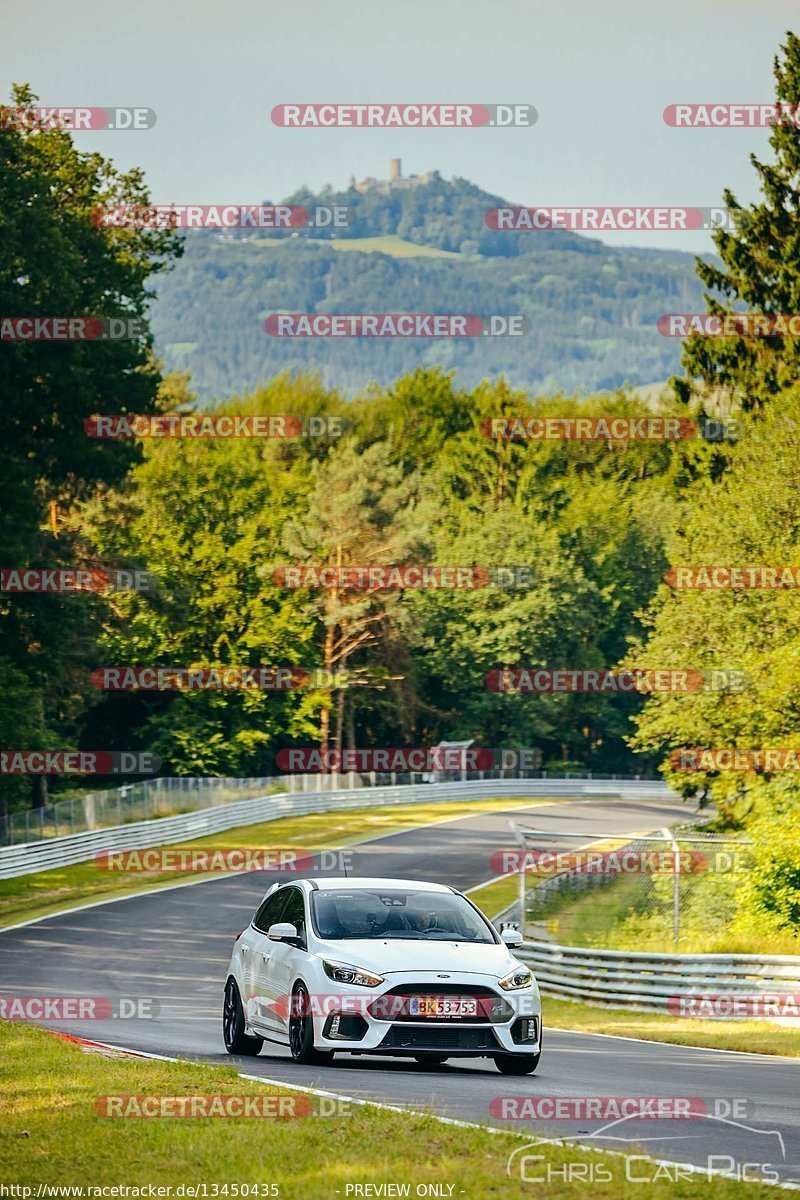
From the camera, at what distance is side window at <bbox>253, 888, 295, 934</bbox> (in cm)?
1496

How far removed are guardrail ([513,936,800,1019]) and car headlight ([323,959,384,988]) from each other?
25.1ft

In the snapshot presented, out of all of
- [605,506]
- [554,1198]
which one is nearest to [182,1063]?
[554,1198]

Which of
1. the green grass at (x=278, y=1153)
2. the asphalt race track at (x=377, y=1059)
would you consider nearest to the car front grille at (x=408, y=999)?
the asphalt race track at (x=377, y=1059)

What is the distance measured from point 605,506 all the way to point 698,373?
42.8 meters

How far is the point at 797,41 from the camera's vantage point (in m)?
52.8

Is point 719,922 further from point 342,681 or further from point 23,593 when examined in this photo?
point 342,681

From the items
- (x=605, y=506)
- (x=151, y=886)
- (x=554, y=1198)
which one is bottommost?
(x=151, y=886)

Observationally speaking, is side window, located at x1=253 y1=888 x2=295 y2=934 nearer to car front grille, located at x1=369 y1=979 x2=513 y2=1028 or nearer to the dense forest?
car front grille, located at x1=369 y1=979 x2=513 y2=1028

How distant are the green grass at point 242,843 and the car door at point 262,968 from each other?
25.0 meters

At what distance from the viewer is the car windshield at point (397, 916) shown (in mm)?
13883

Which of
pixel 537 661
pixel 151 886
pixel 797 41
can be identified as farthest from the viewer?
pixel 537 661

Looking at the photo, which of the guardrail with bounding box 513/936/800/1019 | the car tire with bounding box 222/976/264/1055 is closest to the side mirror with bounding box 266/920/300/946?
the car tire with bounding box 222/976/264/1055

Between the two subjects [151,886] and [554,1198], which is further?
[151,886]

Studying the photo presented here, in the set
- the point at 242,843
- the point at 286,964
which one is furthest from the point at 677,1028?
the point at 242,843
